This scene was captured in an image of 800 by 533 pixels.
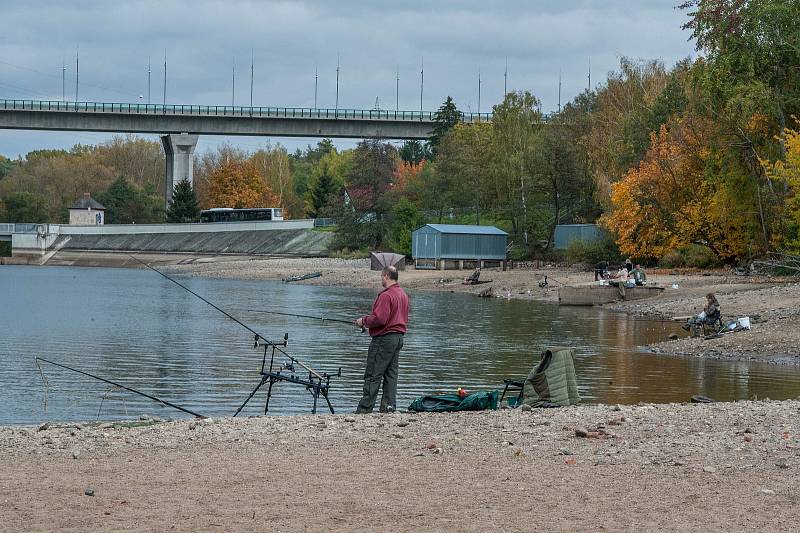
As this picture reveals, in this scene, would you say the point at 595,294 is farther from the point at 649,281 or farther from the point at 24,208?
the point at 24,208

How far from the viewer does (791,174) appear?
45406 millimetres

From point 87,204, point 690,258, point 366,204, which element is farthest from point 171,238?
point 690,258

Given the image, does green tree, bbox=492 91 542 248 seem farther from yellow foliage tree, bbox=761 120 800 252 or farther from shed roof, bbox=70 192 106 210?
shed roof, bbox=70 192 106 210

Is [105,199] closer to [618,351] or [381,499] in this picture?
[618,351]

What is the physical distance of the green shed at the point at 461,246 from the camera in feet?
256

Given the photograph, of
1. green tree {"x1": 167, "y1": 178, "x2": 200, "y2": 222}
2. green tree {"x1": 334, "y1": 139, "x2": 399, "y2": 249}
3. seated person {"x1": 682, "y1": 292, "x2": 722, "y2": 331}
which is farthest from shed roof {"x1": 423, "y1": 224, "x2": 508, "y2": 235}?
seated person {"x1": 682, "y1": 292, "x2": 722, "y2": 331}

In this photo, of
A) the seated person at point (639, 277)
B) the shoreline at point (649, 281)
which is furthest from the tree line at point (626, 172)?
the seated person at point (639, 277)

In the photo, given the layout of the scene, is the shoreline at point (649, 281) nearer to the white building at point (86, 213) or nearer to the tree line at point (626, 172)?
the tree line at point (626, 172)

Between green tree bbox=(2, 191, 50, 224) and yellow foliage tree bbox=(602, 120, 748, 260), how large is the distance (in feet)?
276

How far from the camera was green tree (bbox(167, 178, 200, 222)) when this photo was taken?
11656 centimetres

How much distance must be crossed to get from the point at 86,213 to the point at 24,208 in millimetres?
7708

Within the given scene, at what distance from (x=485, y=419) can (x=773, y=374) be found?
1065 centimetres

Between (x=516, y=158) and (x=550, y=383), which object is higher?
(x=516, y=158)

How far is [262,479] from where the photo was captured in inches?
410
